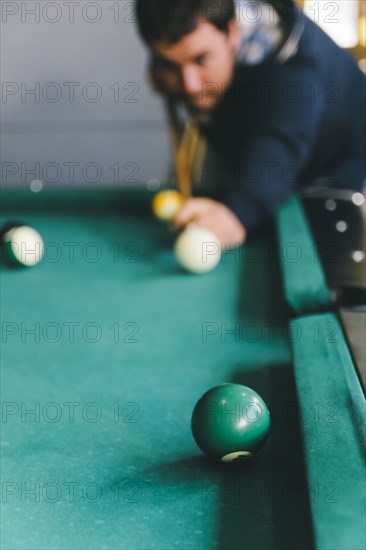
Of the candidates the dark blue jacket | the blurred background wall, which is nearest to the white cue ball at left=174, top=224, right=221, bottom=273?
the dark blue jacket

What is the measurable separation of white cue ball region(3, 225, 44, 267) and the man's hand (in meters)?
0.46

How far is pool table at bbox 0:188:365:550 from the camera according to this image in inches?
30.6

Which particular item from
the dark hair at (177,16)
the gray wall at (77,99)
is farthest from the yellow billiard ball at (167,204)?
the gray wall at (77,99)

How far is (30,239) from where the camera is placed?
6.31ft

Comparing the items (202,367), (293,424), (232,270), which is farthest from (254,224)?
(293,424)

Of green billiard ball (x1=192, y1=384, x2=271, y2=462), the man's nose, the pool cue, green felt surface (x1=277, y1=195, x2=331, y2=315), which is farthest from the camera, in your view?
the pool cue

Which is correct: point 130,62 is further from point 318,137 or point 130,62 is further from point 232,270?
point 232,270

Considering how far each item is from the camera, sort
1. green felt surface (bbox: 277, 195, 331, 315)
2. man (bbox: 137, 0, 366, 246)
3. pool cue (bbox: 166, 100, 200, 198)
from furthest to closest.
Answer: pool cue (bbox: 166, 100, 200, 198) < man (bbox: 137, 0, 366, 246) < green felt surface (bbox: 277, 195, 331, 315)

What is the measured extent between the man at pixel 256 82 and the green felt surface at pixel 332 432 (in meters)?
0.99

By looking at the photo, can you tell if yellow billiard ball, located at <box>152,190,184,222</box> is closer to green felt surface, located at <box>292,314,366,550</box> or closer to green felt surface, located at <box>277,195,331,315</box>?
green felt surface, located at <box>277,195,331,315</box>

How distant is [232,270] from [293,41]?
92 centimetres

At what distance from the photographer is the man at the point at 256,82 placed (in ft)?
7.25

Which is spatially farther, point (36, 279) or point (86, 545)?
point (36, 279)

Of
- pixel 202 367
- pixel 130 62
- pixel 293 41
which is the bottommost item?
pixel 130 62
